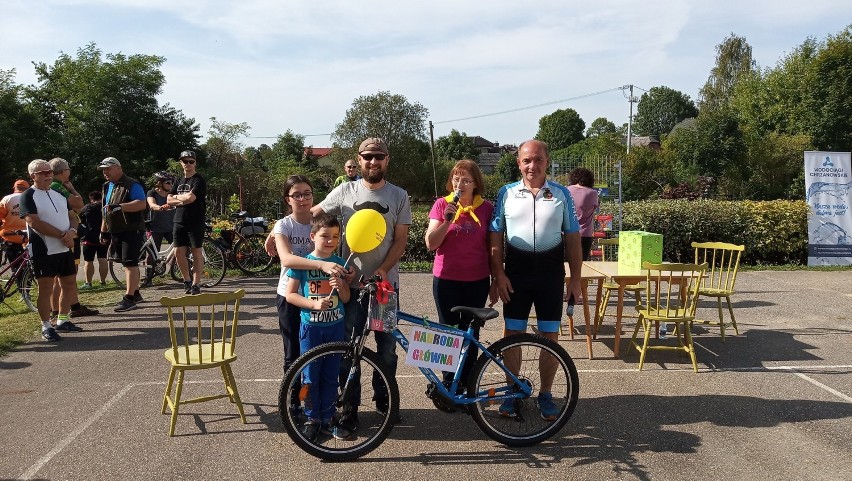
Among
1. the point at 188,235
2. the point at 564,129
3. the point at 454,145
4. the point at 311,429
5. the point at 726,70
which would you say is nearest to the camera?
the point at 311,429

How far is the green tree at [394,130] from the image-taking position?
47625mm

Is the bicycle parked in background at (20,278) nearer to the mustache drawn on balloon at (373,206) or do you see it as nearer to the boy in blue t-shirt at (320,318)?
the boy in blue t-shirt at (320,318)

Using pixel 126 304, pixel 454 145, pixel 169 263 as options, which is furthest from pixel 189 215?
pixel 454 145

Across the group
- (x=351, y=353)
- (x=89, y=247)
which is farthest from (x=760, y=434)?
(x=89, y=247)

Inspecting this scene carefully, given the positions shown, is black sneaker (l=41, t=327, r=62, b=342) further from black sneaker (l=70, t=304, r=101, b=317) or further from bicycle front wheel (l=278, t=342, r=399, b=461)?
bicycle front wheel (l=278, t=342, r=399, b=461)

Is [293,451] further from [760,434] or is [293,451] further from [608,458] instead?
[760,434]

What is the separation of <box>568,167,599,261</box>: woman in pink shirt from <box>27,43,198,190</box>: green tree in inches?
1176

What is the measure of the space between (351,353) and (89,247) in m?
7.65

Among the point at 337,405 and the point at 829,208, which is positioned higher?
the point at 829,208

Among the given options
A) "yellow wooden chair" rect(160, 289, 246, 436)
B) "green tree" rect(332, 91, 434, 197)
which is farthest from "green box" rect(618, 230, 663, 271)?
"green tree" rect(332, 91, 434, 197)

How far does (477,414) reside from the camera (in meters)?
3.72

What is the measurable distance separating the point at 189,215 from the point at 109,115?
30.5m

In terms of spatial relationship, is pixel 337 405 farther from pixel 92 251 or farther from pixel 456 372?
pixel 92 251

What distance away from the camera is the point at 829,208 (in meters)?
12.3
